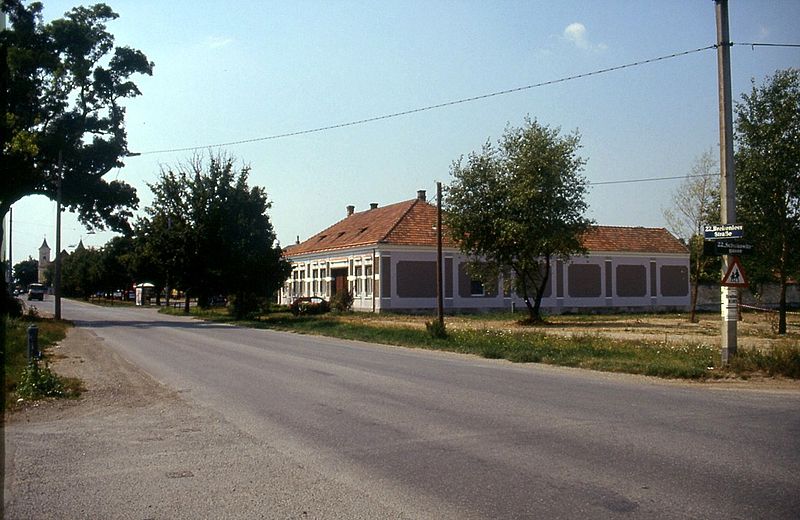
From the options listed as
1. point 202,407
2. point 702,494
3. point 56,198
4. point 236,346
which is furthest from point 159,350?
point 56,198

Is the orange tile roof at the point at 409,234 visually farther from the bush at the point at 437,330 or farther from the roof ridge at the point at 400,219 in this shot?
the bush at the point at 437,330

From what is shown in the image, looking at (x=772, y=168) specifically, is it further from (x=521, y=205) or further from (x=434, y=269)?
(x=434, y=269)

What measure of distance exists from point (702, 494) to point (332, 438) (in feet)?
14.5

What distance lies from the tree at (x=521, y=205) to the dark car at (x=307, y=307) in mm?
14037

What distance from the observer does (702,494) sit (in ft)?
22.1

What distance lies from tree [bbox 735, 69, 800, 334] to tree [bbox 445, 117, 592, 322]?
9.96 metres

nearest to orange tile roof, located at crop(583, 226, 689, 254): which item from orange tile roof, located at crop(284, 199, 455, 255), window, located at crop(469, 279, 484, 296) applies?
window, located at crop(469, 279, 484, 296)

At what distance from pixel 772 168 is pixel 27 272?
175 m

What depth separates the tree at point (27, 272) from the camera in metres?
169

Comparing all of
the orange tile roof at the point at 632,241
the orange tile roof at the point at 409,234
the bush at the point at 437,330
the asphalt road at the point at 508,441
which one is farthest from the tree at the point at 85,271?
the asphalt road at the point at 508,441

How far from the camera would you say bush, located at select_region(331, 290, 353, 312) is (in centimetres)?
5184

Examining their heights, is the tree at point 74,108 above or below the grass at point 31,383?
above

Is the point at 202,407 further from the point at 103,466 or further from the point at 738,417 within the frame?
the point at 738,417

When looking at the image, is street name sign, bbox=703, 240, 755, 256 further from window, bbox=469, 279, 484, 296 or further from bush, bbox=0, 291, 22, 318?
window, bbox=469, 279, 484, 296
